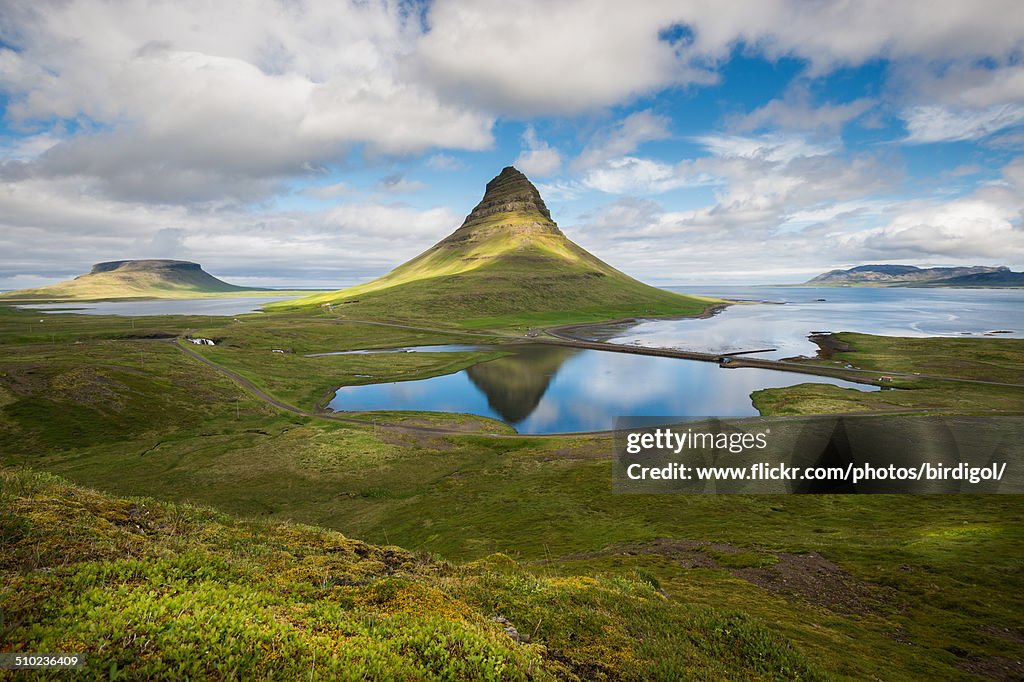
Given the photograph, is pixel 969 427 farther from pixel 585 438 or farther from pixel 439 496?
pixel 439 496

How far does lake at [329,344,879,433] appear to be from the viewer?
292 feet

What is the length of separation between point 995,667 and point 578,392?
296ft

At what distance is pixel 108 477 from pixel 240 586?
62933mm

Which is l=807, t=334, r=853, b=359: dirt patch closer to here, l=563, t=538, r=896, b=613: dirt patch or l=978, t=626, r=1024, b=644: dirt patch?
l=563, t=538, r=896, b=613: dirt patch

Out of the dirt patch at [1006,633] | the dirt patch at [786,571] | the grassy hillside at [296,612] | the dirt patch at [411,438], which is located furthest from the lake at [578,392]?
the grassy hillside at [296,612]

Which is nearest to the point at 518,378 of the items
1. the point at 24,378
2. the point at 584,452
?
the point at 584,452

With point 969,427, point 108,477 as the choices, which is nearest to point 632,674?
point 108,477

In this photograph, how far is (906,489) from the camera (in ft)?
157

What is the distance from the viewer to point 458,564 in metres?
A: 26.6

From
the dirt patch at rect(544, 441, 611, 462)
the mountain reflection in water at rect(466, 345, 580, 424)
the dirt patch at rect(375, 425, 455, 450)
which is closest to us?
the dirt patch at rect(544, 441, 611, 462)

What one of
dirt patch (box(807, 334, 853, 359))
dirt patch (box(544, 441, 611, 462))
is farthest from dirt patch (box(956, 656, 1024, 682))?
dirt patch (box(807, 334, 853, 359))

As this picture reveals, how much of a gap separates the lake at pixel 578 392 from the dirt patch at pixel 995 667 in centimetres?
6331

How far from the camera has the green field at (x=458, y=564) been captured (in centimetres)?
889

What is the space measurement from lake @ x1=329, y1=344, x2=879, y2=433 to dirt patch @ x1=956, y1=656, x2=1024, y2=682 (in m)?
63.3
